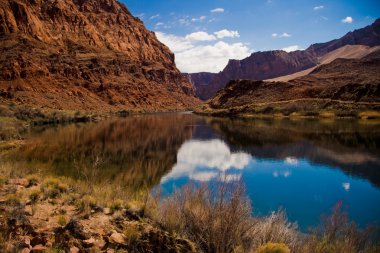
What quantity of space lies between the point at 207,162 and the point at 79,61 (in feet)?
357

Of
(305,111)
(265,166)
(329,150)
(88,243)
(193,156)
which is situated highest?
(305,111)

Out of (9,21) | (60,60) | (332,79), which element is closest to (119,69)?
(60,60)

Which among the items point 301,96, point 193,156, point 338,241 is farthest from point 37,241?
point 301,96

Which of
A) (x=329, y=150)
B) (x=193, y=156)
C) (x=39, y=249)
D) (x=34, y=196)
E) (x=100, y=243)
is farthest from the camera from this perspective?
(x=329, y=150)

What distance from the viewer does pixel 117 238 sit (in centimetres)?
684

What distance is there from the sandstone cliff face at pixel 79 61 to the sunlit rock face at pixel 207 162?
196ft

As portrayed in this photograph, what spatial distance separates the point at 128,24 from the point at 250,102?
11396cm

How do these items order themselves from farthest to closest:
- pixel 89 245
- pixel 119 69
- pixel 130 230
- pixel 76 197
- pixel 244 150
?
pixel 119 69, pixel 244 150, pixel 76 197, pixel 130 230, pixel 89 245

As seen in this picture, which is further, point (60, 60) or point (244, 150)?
point (60, 60)

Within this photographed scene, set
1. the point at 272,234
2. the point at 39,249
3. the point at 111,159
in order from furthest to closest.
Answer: the point at 111,159 → the point at 272,234 → the point at 39,249

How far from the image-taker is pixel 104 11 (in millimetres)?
172500

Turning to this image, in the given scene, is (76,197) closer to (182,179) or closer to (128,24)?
(182,179)

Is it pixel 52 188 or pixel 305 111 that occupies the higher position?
pixel 305 111

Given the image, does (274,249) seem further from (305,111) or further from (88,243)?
(305,111)
